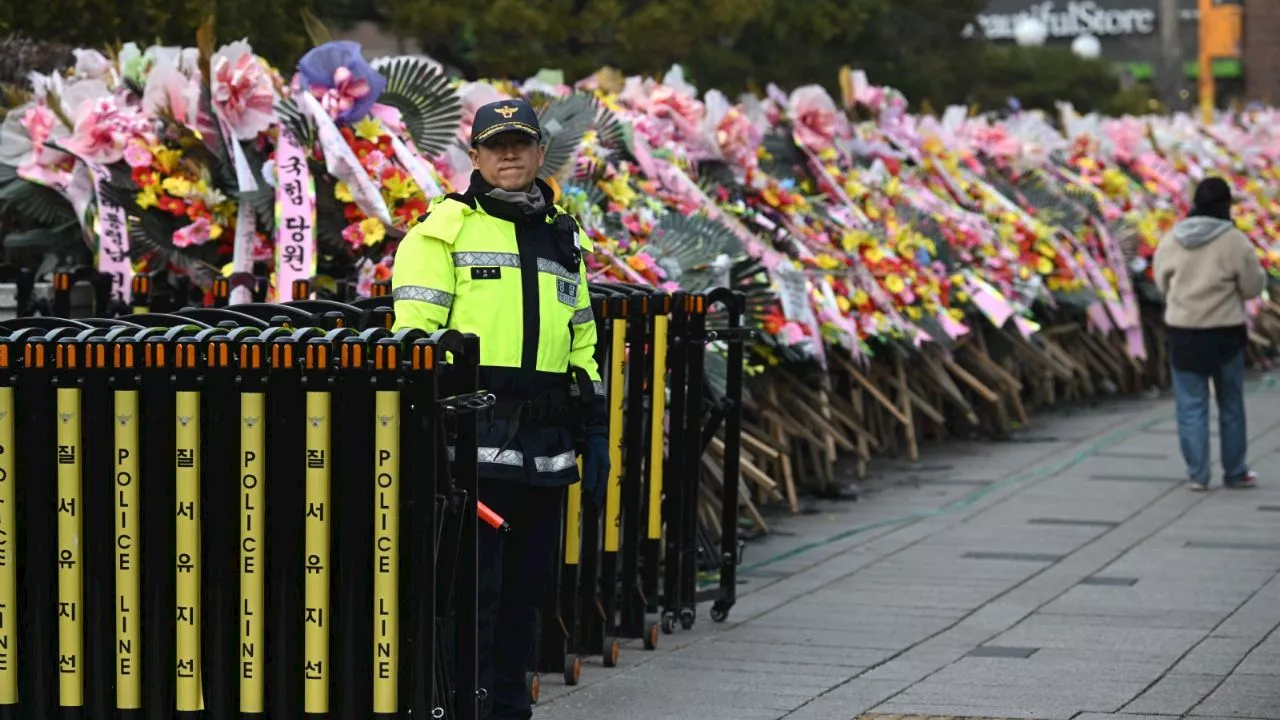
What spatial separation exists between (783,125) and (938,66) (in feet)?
71.5

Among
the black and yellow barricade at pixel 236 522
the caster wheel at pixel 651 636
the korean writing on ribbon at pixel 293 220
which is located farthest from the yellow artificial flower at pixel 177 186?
the black and yellow barricade at pixel 236 522

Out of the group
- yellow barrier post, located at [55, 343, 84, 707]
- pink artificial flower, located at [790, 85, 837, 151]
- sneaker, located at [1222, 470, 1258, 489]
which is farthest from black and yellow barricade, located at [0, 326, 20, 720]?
pink artificial flower, located at [790, 85, 837, 151]

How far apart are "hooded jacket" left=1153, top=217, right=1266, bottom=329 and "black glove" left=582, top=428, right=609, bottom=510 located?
6.59 meters

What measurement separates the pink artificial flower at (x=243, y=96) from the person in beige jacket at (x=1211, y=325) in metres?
5.34

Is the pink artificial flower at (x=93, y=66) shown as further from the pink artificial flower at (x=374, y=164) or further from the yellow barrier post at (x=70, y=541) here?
the yellow barrier post at (x=70, y=541)

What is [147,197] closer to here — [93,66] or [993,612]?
[93,66]

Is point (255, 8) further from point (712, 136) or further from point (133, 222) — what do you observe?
point (133, 222)

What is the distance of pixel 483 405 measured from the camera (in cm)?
572

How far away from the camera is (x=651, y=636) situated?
26.2 feet

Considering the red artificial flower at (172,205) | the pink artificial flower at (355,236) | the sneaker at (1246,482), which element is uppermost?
the red artificial flower at (172,205)

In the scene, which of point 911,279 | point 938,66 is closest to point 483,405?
point 911,279

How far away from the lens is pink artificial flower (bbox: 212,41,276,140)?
9.49 meters

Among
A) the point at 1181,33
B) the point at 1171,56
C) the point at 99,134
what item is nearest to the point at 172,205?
the point at 99,134

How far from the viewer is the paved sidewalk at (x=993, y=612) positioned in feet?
23.7
